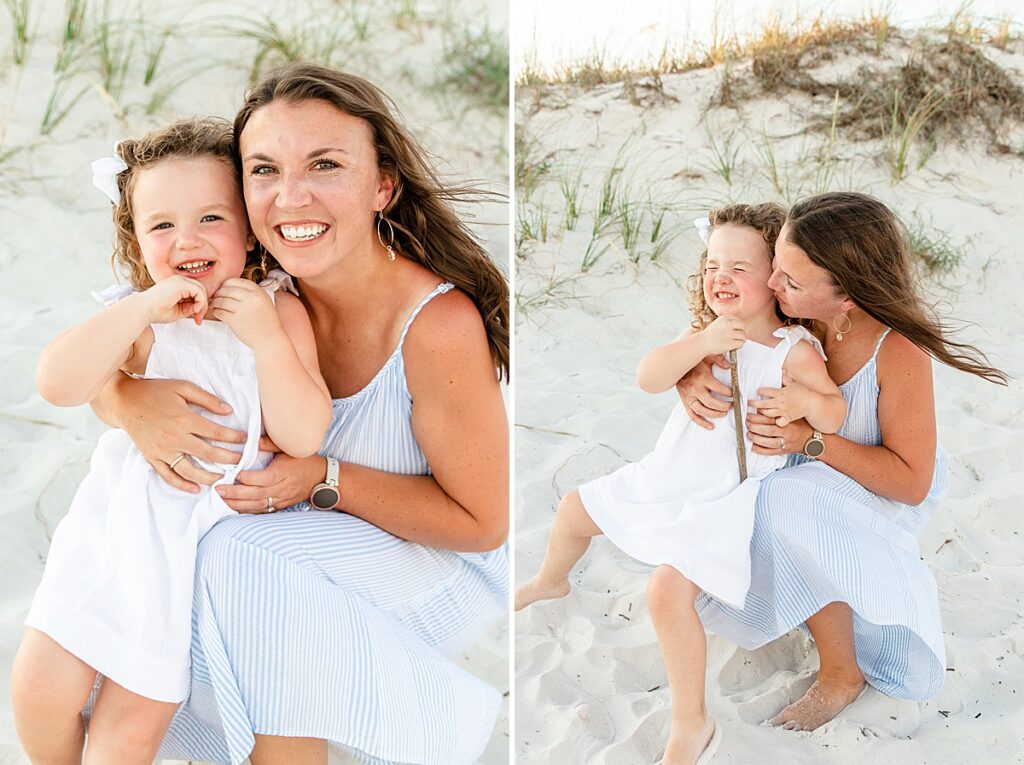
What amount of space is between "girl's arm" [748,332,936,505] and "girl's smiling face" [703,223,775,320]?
0.59 feet

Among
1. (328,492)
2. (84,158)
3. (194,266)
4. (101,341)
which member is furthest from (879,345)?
(84,158)

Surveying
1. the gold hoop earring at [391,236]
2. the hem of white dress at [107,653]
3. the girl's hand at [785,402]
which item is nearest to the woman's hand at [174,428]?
the hem of white dress at [107,653]

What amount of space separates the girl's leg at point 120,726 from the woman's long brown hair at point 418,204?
753 mm

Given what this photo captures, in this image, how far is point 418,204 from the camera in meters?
1.96

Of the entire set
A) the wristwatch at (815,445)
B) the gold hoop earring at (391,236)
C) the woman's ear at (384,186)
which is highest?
the woman's ear at (384,186)

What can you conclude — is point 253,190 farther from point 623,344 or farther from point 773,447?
point 623,344

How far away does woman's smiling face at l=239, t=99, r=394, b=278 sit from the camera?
72.3 inches

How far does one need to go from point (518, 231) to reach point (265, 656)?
2.10 m

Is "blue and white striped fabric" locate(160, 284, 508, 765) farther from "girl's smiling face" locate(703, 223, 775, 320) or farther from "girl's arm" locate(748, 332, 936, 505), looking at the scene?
"girl's arm" locate(748, 332, 936, 505)

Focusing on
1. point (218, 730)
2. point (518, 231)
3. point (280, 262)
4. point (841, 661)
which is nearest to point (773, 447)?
point (841, 661)

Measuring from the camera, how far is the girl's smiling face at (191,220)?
6.05ft

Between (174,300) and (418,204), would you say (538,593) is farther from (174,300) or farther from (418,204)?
(174,300)

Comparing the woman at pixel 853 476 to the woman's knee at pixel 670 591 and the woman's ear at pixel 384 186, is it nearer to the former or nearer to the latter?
the woman's knee at pixel 670 591

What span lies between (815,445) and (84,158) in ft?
9.69
